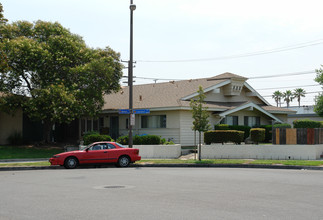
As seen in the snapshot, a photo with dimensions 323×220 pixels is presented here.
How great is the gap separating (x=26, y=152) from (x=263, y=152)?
15.9m

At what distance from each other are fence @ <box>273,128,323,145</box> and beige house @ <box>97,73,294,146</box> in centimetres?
737

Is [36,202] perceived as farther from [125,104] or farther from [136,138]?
[125,104]

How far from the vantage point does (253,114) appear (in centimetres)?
3597

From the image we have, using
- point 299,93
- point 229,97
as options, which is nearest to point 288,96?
point 299,93

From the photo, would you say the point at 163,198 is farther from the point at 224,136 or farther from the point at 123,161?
the point at 224,136

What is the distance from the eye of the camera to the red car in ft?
68.3

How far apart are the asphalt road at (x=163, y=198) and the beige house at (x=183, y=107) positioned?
53.9 ft

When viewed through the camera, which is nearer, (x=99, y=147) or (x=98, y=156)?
(x=98, y=156)

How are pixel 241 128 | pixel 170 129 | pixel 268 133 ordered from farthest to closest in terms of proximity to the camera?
pixel 268 133 → pixel 241 128 → pixel 170 129

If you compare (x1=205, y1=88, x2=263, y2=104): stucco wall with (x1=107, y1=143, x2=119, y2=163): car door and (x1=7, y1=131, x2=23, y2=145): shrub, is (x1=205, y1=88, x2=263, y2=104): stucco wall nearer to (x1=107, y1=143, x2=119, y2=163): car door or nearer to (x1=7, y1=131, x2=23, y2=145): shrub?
(x1=107, y1=143, x2=119, y2=163): car door

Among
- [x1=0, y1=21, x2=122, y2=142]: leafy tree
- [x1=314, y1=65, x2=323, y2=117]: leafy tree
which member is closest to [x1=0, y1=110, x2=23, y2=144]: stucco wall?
[x1=0, y1=21, x2=122, y2=142]: leafy tree

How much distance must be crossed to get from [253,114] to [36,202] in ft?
93.0

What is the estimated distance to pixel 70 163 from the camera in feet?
68.5

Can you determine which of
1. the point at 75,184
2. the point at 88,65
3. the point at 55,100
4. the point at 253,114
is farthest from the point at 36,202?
the point at 253,114
